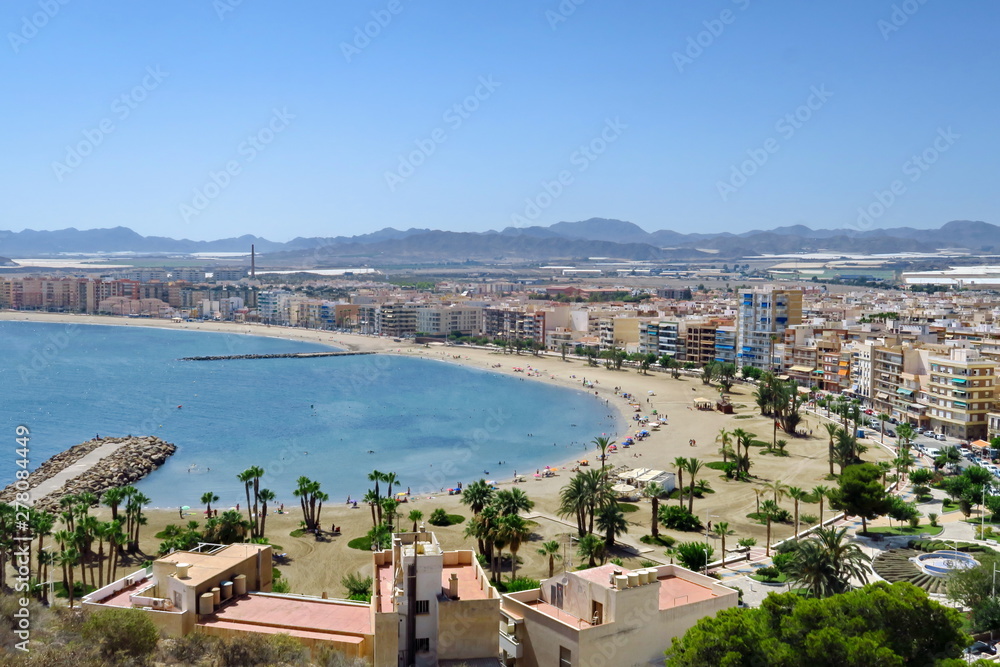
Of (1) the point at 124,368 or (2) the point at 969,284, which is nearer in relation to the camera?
(1) the point at 124,368

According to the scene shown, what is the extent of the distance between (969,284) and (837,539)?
136818 mm

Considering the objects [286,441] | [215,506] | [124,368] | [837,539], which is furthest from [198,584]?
[124,368]

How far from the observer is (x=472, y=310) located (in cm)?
8975

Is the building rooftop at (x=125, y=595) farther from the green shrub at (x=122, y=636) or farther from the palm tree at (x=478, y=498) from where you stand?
the palm tree at (x=478, y=498)

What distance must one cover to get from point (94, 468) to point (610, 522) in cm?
2031

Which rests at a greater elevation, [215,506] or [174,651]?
[174,651]

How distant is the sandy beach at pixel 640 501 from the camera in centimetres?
2222

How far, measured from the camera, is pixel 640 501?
91.1ft

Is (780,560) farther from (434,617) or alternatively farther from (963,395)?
(963,395)

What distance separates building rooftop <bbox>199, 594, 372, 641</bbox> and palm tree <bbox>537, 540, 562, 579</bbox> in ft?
25.1

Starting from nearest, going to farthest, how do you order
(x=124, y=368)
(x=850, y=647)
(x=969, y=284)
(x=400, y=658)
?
1. (x=850, y=647)
2. (x=400, y=658)
3. (x=124, y=368)
4. (x=969, y=284)

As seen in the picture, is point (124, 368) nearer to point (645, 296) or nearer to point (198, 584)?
point (198, 584)

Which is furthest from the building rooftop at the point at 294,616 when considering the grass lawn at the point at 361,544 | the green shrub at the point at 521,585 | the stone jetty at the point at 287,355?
the stone jetty at the point at 287,355

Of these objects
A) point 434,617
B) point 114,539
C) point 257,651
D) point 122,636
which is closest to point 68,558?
point 114,539
